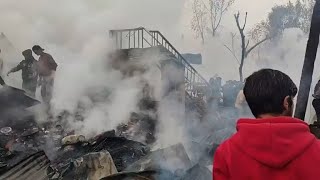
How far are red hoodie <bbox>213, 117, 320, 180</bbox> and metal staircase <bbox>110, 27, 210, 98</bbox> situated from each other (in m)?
7.05

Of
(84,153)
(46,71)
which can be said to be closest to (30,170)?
(84,153)

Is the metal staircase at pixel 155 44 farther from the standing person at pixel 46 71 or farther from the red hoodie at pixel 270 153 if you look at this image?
the red hoodie at pixel 270 153

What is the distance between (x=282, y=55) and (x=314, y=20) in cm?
629

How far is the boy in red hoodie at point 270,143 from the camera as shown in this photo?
1.50m

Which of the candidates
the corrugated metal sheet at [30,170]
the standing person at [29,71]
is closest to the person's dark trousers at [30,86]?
the standing person at [29,71]

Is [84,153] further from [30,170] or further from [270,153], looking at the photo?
[270,153]

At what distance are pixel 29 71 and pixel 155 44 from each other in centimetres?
283

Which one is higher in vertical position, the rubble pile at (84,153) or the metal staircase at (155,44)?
the metal staircase at (155,44)

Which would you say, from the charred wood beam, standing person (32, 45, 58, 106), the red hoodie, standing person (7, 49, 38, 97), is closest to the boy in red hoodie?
the red hoodie

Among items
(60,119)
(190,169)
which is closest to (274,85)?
(190,169)

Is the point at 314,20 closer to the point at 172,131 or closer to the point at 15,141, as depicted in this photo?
the point at 172,131

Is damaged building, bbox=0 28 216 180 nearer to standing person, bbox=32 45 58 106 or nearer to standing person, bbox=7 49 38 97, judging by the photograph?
standing person, bbox=32 45 58 106

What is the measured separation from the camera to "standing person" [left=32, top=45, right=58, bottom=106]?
771 centimetres

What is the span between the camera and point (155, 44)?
9.45m
